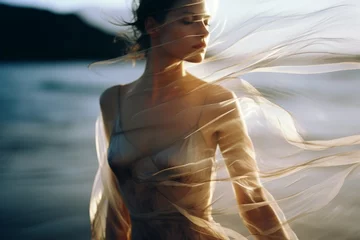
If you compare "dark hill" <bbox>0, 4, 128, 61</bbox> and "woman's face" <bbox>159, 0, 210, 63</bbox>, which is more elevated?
"woman's face" <bbox>159, 0, 210, 63</bbox>

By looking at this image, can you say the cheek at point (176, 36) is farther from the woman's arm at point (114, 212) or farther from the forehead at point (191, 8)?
the woman's arm at point (114, 212)

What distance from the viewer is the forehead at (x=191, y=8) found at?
128cm

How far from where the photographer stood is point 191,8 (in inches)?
50.5

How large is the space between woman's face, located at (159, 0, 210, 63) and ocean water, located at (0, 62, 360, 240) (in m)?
0.14

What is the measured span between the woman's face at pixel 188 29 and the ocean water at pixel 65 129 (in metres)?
0.14

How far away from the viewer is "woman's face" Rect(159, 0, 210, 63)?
1291 mm

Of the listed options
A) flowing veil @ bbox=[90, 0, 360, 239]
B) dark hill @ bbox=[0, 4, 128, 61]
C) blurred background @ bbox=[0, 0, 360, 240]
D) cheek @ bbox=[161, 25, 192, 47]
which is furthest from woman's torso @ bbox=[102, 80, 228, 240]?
dark hill @ bbox=[0, 4, 128, 61]

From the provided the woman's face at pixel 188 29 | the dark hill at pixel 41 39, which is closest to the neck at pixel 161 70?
the woman's face at pixel 188 29

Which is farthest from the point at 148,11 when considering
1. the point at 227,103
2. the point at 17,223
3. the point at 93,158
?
the point at 93,158

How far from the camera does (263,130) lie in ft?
4.27

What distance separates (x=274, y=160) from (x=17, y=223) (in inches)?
82.0

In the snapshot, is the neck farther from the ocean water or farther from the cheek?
the ocean water

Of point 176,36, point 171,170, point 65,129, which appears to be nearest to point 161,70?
point 176,36

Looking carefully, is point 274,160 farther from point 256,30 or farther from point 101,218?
point 101,218
